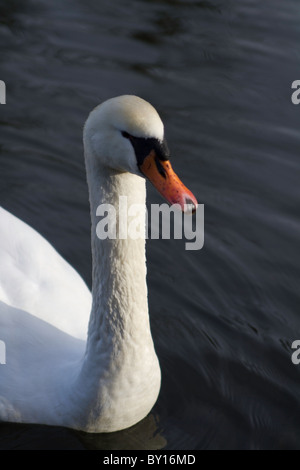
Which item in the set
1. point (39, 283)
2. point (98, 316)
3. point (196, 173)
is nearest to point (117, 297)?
point (98, 316)

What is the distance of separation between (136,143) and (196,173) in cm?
364

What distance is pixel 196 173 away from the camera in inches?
298

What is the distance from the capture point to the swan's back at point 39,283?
5.12 m

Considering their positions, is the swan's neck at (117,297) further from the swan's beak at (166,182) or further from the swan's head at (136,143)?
the swan's beak at (166,182)

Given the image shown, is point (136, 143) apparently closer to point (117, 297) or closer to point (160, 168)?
point (160, 168)

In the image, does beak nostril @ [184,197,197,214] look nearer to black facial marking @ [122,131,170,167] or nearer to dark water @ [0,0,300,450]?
black facial marking @ [122,131,170,167]

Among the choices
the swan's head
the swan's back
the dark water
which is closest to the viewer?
the swan's head

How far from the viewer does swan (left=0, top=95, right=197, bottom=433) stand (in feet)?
13.1

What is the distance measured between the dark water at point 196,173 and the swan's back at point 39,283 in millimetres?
665

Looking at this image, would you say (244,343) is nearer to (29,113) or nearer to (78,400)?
(78,400)

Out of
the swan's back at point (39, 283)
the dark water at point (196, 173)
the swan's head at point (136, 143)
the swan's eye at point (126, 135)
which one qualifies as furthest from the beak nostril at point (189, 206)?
the dark water at point (196, 173)

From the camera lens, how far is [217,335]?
5.87 metres

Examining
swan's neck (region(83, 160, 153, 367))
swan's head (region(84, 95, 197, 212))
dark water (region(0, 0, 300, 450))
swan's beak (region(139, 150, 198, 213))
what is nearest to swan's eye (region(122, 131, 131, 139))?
swan's head (region(84, 95, 197, 212))
